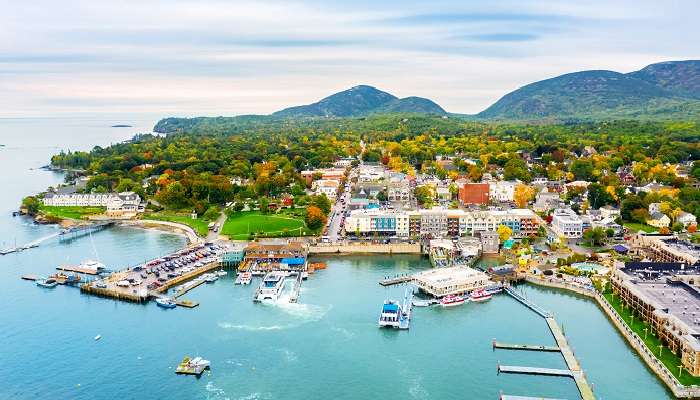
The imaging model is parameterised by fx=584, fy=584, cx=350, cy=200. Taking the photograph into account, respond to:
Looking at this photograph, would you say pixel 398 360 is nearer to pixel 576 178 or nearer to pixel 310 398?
pixel 310 398

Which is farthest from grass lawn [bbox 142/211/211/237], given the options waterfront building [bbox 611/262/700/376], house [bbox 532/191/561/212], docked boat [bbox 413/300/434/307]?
waterfront building [bbox 611/262/700/376]

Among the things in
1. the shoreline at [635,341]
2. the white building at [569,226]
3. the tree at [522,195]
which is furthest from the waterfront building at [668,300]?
the tree at [522,195]

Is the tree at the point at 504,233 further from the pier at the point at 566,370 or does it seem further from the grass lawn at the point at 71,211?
the grass lawn at the point at 71,211

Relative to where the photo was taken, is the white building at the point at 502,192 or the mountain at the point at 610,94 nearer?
the white building at the point at 502,192

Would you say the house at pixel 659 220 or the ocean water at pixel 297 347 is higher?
the house at pixel 659 220

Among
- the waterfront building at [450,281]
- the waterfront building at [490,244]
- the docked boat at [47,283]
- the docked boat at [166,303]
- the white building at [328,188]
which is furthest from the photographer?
the white building at [328,188]

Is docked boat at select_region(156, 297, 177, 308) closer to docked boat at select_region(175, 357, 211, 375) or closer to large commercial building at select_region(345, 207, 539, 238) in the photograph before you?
docked boat at select_region(175, 357, 211, 375)

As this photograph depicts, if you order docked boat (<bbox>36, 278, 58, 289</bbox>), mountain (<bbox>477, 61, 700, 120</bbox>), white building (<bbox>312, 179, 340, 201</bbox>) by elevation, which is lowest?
docked boat (<bbox>36, 278, 58, 289</bbox>)

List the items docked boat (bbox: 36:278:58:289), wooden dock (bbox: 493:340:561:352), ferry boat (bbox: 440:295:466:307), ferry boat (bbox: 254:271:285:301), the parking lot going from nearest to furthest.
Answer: wooden dock (bbox: 493:340:561:352) → ferry boat (bbox: 440:295:466:307) → ferry boat (bbox: 254:271:285:301) → the parking lot → docked boat (bbox: 36:278:58:289)
